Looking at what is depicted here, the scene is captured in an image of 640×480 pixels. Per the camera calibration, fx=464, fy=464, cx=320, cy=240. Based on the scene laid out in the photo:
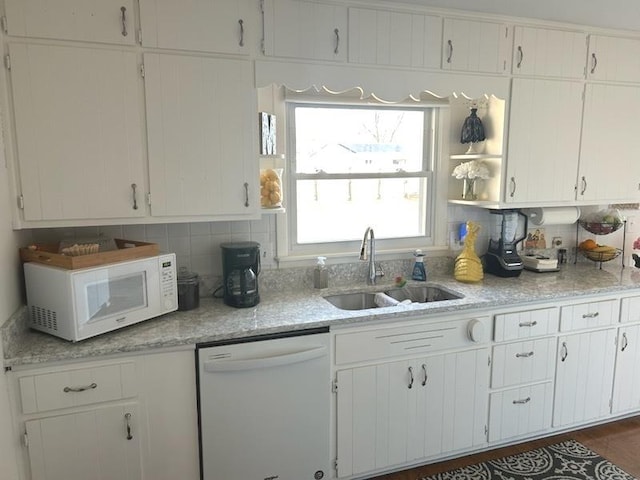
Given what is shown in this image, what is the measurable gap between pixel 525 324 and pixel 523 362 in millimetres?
224

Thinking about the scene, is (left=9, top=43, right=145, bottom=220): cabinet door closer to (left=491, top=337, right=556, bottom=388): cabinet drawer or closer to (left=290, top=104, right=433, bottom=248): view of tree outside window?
(left=290, top=104, right=433, bottom=248): view of tree outside window

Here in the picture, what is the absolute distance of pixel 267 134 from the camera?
2359mm

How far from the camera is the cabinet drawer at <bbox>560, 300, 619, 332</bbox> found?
8.62 ft

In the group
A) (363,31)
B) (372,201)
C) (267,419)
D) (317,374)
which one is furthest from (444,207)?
(267,419)

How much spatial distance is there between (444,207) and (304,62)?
4.42 feet

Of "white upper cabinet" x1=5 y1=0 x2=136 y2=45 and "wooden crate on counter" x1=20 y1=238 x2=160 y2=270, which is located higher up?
"white upper cabinet" x1=5 y1=0 x2=136 y2=45

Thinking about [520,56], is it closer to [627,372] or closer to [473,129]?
[473,129]

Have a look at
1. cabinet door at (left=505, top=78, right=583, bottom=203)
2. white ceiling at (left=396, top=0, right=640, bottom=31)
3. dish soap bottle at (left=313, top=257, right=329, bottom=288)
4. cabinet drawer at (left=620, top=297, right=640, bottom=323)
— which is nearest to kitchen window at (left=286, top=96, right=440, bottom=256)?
dish soap bottle at (left=313, top=257, right=329, bottom=288)

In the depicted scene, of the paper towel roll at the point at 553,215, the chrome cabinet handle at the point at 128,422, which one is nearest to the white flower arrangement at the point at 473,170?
the paper towel roll at the point at 553,215

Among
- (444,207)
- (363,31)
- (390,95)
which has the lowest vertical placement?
(444,207)

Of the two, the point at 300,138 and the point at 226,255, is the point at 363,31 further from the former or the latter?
the point at 226,255

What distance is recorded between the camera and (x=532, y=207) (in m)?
2.96

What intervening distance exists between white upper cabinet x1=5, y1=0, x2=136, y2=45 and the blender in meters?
2.33

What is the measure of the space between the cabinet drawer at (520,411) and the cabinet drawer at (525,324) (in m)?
0.32
